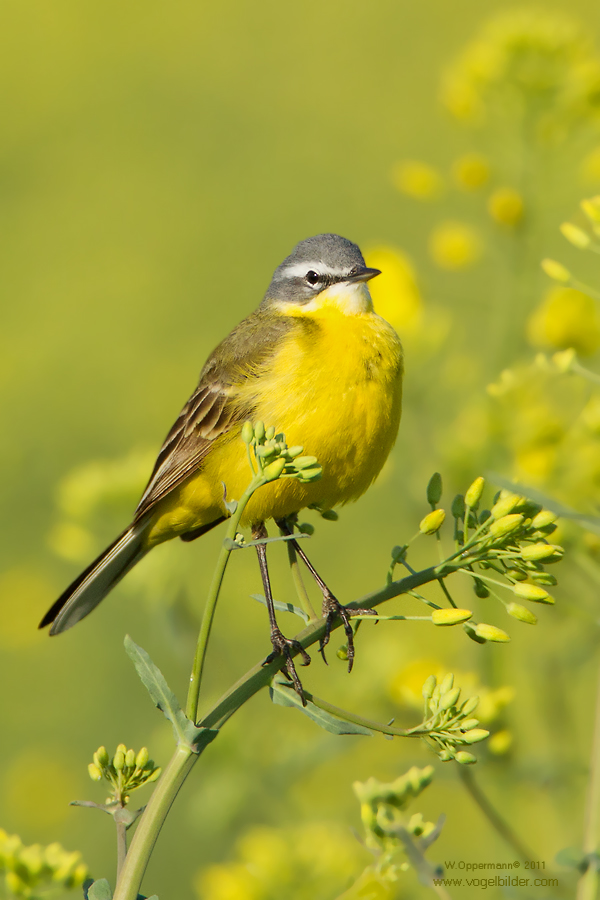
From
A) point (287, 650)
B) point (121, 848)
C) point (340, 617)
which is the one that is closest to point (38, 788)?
point (287, 650)

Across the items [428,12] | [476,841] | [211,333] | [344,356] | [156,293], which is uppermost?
[428,12]

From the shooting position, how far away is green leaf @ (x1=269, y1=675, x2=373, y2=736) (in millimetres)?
2045

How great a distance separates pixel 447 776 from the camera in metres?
3.35

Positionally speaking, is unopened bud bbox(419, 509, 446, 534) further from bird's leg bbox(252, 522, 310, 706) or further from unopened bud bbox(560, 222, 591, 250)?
unopened bud bbox(560, 222, 591, 250)

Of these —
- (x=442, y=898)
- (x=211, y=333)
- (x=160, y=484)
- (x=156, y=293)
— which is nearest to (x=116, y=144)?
(x=156, y=293)

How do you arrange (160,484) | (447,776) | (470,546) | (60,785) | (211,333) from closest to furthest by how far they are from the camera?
(470,546)
(447,776)
(160,484)
(60,785)
(211,333)

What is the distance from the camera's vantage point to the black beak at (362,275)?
429 centimetres

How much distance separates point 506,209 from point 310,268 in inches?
38.0

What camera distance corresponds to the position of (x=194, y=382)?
9.52 m

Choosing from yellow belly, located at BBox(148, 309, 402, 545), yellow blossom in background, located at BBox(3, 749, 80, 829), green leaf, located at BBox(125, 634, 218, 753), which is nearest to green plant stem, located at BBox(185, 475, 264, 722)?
green leaf, located at BBox(125, 634, 218, 753)

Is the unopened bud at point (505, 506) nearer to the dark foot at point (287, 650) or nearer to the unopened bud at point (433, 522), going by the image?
the unopened bud at point (433, 522)

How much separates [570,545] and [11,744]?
4.74 m

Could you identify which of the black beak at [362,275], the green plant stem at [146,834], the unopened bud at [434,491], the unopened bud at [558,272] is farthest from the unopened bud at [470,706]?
the black beak at [362,275]

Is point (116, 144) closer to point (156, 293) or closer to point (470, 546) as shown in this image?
point (156, 293)
